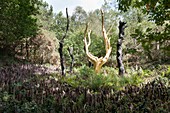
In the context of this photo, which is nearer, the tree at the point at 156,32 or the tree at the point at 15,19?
the tree at the point at 156,32

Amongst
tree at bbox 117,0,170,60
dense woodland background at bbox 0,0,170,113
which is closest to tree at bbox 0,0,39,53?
dense woodland background at bbox 0,0,170,113

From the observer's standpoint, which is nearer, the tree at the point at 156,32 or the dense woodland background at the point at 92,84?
the tree at the point at 156,32

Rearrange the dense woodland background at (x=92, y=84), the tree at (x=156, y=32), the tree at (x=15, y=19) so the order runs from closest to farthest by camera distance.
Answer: the tree at (x=156, y=32) < the dense woodland background at (x=92, y=84) < the tree at (x=15, y=19)

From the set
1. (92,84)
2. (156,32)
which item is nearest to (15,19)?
(92,84)

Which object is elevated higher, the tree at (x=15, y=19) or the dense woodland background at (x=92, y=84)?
the tree at (x=15, y=19)

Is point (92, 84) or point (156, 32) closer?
point (156, 32)

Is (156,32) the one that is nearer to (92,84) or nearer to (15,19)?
(92,84)

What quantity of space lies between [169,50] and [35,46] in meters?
24.2

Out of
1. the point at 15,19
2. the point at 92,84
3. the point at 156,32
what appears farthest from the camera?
the point at 15,19

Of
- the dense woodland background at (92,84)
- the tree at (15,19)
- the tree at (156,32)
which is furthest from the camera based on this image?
the tree at (15,19)

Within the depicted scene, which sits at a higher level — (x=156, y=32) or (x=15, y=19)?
(x=15, y=19)

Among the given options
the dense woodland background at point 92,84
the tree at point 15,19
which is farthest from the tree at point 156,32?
the tree at point 15,19

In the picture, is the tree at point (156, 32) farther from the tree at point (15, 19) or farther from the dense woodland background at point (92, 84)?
the tree at point (15, 19)

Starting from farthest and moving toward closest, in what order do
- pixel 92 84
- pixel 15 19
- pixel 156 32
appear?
pixel 15 19, pixel 92 84, pixel 156 32
